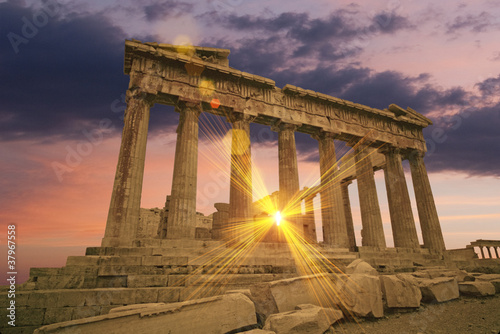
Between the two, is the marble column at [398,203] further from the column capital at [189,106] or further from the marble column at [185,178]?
the column capital at [189,106]

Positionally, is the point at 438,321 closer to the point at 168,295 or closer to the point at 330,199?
the point at 168,295

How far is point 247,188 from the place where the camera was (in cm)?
1316

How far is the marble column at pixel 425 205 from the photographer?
1703 cm

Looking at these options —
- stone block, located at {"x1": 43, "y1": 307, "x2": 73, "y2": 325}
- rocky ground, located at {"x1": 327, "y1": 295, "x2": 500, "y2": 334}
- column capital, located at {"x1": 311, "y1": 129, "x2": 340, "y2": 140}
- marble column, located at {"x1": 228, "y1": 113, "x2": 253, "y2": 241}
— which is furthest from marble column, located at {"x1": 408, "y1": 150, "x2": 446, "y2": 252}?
stone block, located at {"x1": 43, "y1": 307, "x2": 73, "y2": 325}

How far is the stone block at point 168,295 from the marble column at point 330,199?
9.81m

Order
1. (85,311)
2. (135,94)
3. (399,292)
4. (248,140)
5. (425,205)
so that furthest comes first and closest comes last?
(425,205), (248,140), (135,94), (399,292), (85,311)

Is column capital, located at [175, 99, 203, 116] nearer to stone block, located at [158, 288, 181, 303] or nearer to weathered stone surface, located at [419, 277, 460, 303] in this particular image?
stone block, located at [158, 288, 181, 303]

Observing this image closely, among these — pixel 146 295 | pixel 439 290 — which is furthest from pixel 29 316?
pixel 439 290

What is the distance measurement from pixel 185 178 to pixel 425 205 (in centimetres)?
1675

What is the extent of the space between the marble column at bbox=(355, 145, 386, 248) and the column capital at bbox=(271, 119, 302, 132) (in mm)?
5239

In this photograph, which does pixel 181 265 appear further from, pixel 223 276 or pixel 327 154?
pixel 327 154

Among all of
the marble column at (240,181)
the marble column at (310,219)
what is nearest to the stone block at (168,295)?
the marble column at (240,181)

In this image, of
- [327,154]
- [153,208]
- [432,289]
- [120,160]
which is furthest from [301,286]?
[153,208]

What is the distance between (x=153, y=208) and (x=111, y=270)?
47.2ft
